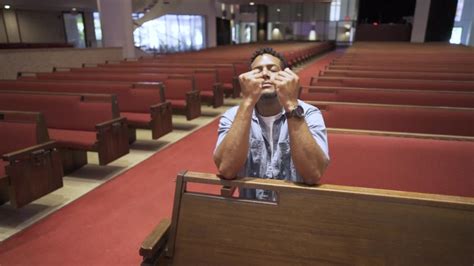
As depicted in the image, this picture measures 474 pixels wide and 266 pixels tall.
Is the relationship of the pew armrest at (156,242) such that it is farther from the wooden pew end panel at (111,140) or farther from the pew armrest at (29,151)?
the wooden pew end panel at (111,140)

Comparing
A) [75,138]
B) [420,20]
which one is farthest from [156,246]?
[420,20]

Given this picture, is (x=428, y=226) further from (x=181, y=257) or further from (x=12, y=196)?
(x=12, y=196)

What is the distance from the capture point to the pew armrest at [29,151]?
2.31 meters

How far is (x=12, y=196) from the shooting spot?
2367 millimetres

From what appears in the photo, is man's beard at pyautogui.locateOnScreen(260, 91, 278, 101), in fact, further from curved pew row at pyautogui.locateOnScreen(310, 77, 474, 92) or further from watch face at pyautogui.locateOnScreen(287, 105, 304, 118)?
curved pew row at pyautogui.locateOnScreen(310, 77, 474, 92)

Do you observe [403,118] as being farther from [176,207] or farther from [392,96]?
[176,207]

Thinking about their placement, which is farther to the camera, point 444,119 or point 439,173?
point 444,119

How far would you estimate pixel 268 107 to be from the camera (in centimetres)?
151

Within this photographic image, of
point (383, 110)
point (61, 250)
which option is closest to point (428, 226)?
point (383, 110)

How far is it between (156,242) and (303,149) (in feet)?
2.07

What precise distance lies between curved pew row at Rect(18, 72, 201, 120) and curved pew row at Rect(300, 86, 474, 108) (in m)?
1.82

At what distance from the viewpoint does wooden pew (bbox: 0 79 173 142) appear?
3920mm

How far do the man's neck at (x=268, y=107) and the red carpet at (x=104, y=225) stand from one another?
4.10 ft

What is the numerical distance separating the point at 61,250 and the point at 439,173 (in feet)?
7.46
